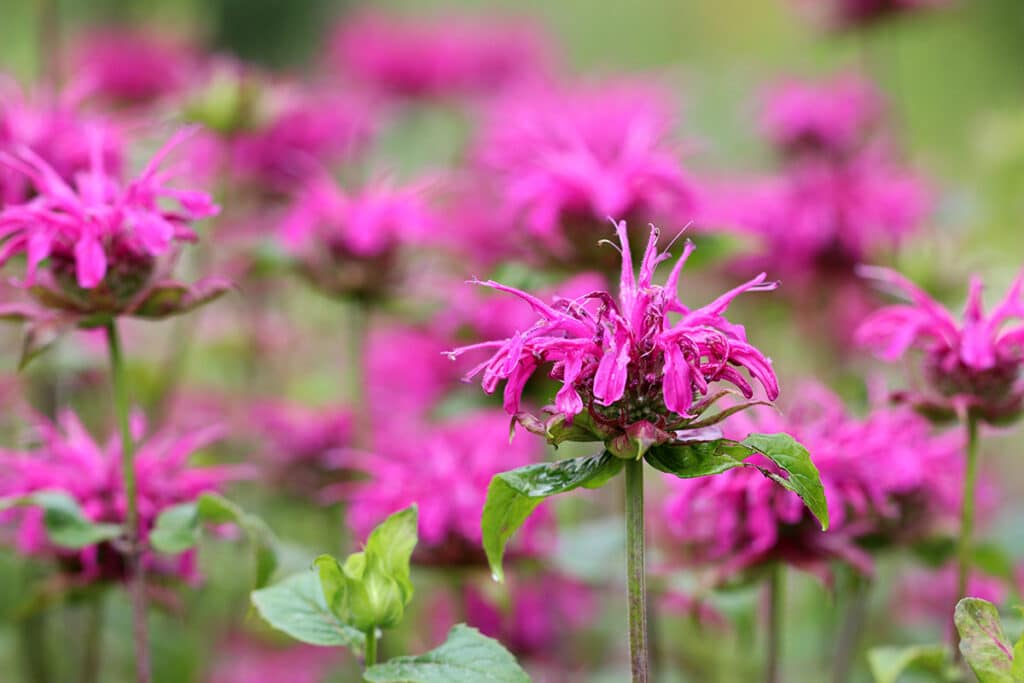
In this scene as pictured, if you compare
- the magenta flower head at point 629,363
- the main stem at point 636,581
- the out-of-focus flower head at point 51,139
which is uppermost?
the out-of-focus flower head at point 51,139

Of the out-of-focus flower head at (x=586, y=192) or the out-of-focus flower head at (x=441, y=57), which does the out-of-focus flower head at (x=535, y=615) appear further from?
the out-of-focus flower head at (x=441, y=57)

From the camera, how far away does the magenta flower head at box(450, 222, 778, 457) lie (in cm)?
57

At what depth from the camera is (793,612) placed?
1431 millimetres

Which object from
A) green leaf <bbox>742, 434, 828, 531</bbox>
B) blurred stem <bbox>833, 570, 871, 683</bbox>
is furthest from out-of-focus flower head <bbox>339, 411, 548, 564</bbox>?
green leaf <bbox>742, 434, 828, 531</bbox>

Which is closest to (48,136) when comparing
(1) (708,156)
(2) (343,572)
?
(2) (343,572)

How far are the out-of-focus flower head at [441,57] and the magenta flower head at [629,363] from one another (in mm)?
1537

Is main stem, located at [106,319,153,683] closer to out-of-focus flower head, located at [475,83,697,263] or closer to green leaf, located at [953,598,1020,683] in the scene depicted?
out-of-focus flower head, located at [475,83,697,263]

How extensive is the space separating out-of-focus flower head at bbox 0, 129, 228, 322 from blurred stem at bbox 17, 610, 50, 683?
1.52 ft

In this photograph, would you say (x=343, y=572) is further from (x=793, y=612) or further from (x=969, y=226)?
(x=969, y=226)

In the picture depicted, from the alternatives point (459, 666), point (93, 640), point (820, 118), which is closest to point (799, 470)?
point (459, 666)

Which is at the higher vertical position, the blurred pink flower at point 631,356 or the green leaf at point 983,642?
the blurred pink flower at point 631,356

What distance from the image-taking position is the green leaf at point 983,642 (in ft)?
1.95

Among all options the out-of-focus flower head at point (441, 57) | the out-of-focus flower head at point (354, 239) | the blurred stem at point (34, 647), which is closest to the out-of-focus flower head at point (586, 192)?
the out-of-focus flower head at point (354, 239)

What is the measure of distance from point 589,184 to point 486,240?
0.52 meters
